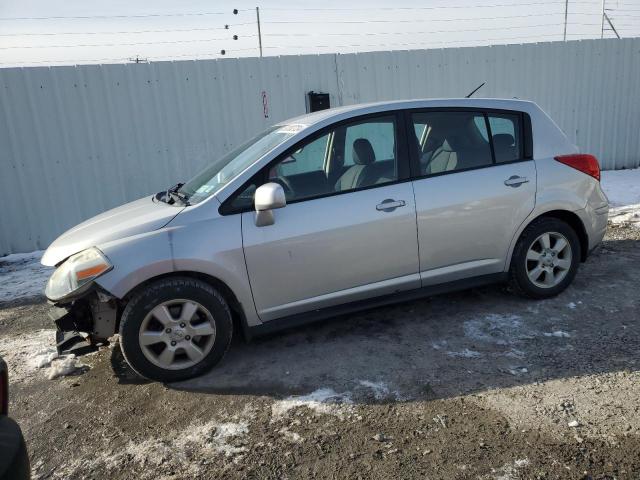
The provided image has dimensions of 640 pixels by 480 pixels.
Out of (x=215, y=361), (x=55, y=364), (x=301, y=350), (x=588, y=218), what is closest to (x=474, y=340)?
(x=301, y=350)

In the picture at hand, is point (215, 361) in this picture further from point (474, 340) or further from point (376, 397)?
point (474, 340)

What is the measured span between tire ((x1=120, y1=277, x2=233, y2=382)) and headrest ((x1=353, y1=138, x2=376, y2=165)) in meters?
1.48

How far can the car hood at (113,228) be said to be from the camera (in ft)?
11.5

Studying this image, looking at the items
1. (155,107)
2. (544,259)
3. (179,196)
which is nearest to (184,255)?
(179,196)

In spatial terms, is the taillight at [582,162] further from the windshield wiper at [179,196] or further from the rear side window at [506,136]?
the windshield wiper at [179,196]

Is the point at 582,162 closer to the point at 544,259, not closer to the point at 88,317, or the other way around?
the point at 544,259

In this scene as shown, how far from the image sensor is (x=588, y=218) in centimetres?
447

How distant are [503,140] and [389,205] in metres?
1.28

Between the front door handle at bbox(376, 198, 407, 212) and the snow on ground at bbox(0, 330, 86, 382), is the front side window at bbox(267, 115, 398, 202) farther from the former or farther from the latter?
the snow on ground at bbox(0, 330, 86, 382)

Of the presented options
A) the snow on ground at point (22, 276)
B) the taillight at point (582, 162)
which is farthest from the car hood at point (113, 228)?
the taillight at point (582, 162)

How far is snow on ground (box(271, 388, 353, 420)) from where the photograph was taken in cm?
312

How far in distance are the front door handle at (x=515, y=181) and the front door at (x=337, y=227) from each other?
0.88 m

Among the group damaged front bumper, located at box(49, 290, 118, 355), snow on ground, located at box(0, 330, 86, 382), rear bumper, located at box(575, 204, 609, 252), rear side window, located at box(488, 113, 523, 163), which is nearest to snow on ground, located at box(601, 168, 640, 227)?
rear bumper, located at box(575, 204, 609, 252)

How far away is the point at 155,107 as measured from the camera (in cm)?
764
